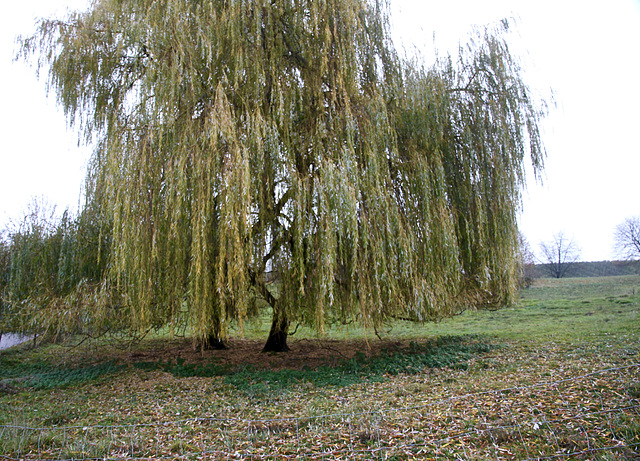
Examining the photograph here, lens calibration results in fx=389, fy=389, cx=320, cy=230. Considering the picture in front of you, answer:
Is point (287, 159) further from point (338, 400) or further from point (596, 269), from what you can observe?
point (596, 269)

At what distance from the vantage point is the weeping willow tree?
5.61 metres

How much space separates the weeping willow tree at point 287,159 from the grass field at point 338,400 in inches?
42.2

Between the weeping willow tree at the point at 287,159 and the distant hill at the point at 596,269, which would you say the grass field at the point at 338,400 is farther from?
the distant hill at the point at 596,269

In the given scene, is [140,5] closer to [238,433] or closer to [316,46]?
[316,46]

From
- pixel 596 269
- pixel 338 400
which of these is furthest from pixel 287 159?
pixel 596 269

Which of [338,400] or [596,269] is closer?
[338,400]

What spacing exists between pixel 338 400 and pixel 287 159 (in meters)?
3.58

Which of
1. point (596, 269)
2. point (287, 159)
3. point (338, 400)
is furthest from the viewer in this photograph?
point (596, 269)

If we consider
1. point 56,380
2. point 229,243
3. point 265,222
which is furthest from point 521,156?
point 56,380

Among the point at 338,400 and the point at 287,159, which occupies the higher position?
the point at 287,159

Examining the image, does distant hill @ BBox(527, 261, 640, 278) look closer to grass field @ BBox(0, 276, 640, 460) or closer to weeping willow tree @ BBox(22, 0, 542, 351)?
grass field @ BBox(0, 276, 640, 460)

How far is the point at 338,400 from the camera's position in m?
5.21

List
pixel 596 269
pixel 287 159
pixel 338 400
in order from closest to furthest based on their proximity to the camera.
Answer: pixel 338 400, pixel 287 159, pixel 596 269

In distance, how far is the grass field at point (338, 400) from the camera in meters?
3.21
